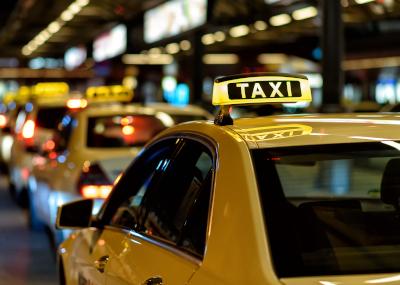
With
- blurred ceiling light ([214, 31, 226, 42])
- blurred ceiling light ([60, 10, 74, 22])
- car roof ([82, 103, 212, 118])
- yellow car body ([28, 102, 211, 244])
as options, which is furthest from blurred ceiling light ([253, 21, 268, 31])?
car roof ([82, 103, 212, 118])

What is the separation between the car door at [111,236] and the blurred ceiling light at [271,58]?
3042cm

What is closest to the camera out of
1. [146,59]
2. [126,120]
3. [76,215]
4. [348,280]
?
[348,280]

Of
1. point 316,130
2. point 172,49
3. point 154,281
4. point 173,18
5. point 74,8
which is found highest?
point 74,8

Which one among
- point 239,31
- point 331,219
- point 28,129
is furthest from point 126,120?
point 239,31

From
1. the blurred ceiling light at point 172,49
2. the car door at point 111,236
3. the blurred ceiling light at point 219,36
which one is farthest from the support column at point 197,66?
the car door at point 111,236

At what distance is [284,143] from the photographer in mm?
3602

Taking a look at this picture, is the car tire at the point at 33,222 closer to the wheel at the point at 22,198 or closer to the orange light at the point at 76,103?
the orange light at the point at 76,103

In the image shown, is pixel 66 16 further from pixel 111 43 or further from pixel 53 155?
pixel 53 155

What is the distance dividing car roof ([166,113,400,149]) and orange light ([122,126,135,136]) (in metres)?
5.26

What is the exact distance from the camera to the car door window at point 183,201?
376cm

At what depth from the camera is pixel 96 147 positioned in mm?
9430

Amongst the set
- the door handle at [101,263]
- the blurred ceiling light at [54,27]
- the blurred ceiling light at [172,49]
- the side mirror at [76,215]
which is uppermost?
the blurred ceiling light at [54,27]

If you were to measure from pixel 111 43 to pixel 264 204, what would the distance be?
114 ft

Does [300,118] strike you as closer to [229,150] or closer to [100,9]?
[229,150]
